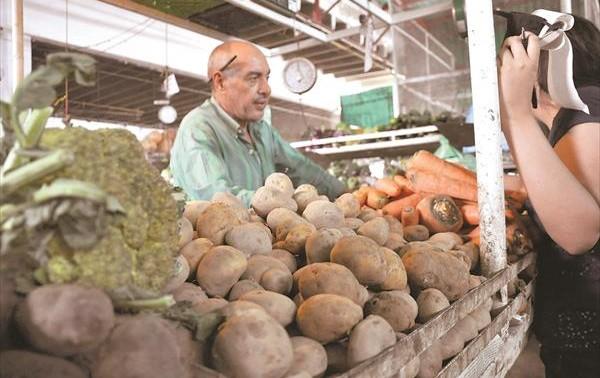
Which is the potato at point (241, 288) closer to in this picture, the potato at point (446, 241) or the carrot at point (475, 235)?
the potato at point (446, 241)

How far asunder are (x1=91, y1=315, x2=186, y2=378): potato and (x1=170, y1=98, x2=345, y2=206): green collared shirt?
5.28 ft

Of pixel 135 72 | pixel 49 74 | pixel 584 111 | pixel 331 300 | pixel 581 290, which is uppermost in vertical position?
pixel 135 72

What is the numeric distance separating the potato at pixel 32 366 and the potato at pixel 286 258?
2.48 feet

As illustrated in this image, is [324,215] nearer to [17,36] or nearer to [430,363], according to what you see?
[430,363]

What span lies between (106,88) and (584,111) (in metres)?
9.88

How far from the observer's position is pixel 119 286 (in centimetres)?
71

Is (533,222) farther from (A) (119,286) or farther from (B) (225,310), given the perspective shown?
(A) (119,286)

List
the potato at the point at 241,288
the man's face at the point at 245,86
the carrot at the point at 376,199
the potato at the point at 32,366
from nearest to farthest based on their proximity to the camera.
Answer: the potato at the point at 32,366
the potato at the point at 241,288
the carrot at the point at 376,199
the man's face at the point at 245,86

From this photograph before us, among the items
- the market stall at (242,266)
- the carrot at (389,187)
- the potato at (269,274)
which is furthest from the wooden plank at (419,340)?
the carrot at (389,187)

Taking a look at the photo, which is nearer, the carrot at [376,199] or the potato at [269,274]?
the potato at [269,274]

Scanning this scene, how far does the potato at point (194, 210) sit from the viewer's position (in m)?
1.42

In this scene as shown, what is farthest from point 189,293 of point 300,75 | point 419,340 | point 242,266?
point 300,75

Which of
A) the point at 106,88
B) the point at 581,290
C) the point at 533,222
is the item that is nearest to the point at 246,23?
the point at 533,222

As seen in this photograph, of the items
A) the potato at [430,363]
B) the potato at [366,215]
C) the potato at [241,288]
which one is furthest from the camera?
the potato at [366,215]
